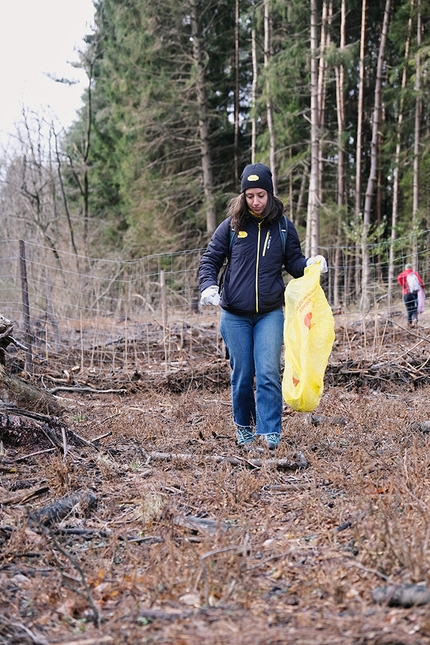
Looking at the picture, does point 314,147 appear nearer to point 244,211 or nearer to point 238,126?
point 238,126

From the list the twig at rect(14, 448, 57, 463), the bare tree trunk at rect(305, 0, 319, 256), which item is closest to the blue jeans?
the twig at rect(14, 448, 57, 463)

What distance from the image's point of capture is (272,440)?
142 inches

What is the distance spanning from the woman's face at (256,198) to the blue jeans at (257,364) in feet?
2.37

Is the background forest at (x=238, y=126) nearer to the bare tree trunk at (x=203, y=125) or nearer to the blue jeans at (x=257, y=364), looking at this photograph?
the bare tree trunk at (x=203, y=125)

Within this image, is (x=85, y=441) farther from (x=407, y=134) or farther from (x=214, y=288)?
(x=407, y=134)

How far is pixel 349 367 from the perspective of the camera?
6465 mm

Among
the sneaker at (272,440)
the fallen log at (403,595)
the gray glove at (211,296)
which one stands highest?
the gray glove at (211,296)

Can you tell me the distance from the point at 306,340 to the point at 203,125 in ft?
54.3

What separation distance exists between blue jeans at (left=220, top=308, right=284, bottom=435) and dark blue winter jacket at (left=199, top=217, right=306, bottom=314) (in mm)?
97

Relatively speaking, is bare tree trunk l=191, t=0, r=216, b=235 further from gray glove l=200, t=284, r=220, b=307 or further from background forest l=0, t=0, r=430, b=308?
gray glove l=200, t=284, r=220, b=307

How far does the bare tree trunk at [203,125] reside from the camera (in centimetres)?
1817

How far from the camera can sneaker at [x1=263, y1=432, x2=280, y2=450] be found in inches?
141

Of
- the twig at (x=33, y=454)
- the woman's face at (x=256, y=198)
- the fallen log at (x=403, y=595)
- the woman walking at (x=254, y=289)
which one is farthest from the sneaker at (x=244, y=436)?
the fallen log at (x=403, y=595)

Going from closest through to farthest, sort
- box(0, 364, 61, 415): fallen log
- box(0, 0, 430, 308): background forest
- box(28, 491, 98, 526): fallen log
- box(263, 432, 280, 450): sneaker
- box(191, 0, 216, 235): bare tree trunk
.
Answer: box(28, 491, 98, 526): fallen log < box(263, 432, 280, 450): sneaker < box(0, 364, 61, 415): fallen log < box(0, 0, 430, 308): background forest < box(191, 0, 216, 235): bare tree trunk
